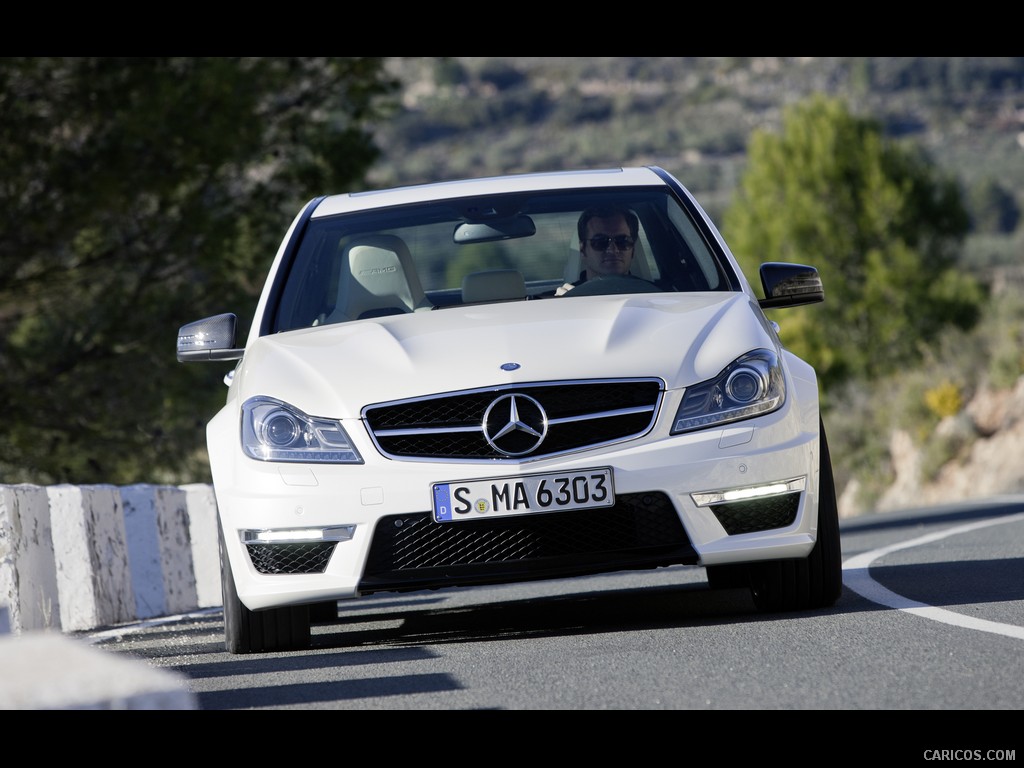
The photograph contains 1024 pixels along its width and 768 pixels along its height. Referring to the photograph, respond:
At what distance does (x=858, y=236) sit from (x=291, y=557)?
56425 millimetres

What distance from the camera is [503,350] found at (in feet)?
19.3

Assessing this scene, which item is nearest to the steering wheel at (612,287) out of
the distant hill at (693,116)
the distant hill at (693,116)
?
the distant hill at (693,116)

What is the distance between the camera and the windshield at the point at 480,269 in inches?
274

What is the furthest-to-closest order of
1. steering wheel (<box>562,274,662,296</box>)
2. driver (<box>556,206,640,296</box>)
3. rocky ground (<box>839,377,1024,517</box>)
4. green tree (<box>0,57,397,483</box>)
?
rocky ground (<box>839,377,1024,517</box>) < green tree (<box>0,57,397,483</box>) < driver (<box>556,206,640,296</box>) < steering wheel (<box>562,274,662,296</box>)

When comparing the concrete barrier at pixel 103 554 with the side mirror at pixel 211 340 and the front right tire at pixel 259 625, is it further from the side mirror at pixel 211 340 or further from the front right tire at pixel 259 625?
the front right tire at pixel 259 625

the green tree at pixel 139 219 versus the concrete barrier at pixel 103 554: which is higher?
the green tree at pixel 139 219

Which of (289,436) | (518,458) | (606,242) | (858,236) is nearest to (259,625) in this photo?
(289,436)

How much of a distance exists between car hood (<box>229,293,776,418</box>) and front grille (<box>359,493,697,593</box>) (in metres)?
0.43

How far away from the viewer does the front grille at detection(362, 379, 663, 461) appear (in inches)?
225

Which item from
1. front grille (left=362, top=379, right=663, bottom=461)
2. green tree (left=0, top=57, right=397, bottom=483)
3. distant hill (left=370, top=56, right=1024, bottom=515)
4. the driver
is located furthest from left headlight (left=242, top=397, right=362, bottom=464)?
distant hill (left=370, top=56, right=1024, bottom=515)

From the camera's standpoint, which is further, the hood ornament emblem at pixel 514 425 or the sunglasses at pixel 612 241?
the sunglasses at pixel 612 241

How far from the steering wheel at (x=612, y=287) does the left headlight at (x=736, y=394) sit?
1.01 m

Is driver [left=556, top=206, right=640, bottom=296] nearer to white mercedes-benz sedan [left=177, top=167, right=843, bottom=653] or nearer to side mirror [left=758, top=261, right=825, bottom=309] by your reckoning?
side mirror [left=758, top=261, right=825, bottom=309]

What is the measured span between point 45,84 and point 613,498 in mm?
13386
